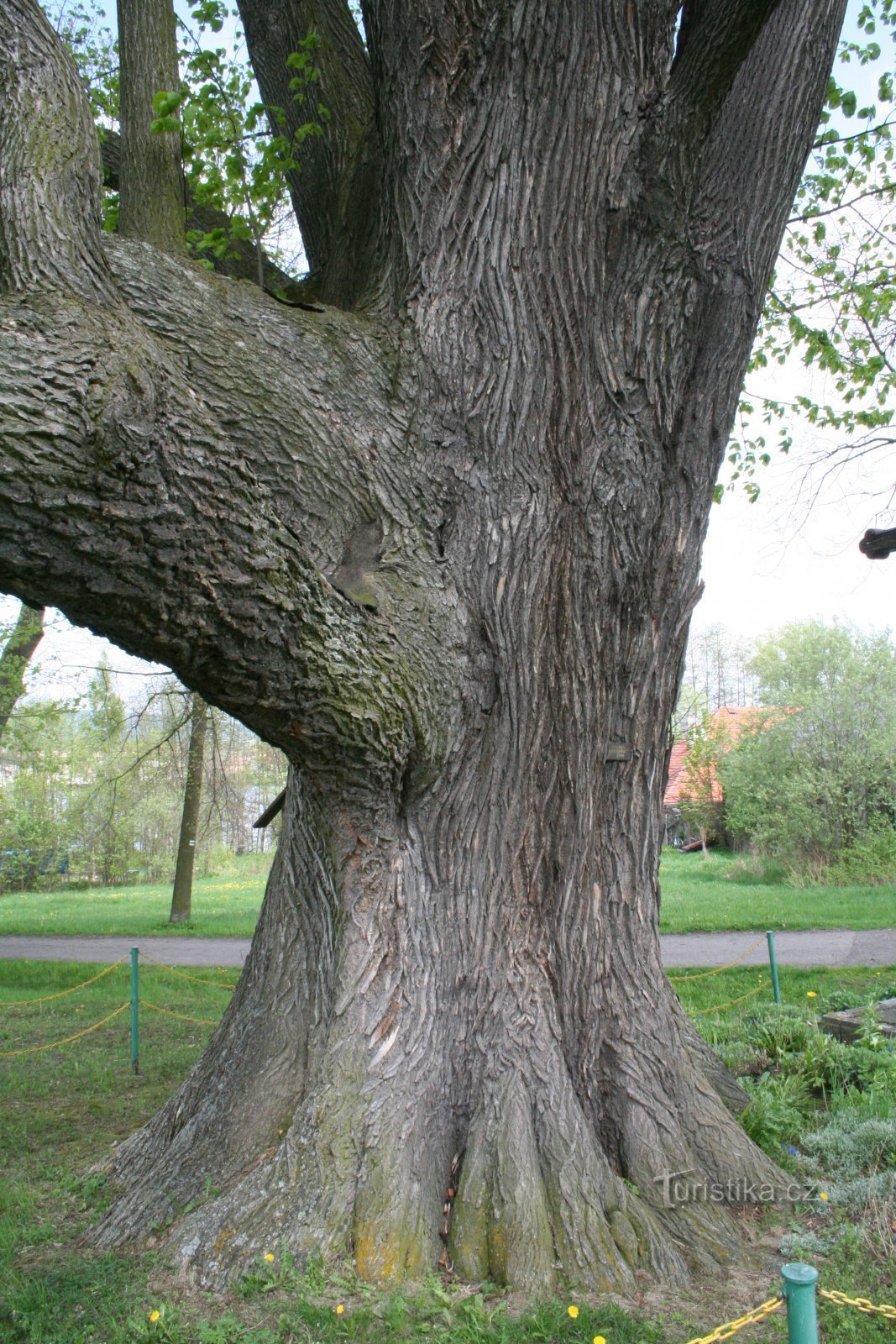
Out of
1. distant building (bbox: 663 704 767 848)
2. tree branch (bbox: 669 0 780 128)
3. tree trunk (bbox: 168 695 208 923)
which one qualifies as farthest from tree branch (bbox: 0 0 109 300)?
distant building (bbox: 663 704 767 848)

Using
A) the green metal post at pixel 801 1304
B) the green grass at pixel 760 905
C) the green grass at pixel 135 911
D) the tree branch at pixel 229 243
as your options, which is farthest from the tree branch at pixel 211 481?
the green grass at pixel 135 911

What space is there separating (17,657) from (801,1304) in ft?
54.7

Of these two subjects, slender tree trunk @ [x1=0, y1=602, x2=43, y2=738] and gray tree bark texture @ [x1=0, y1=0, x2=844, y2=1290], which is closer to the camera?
gray tree bark texture @ [x1=0, y1=0, x2=844, y2=1290]

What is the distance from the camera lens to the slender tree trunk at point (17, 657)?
15773 millimetres

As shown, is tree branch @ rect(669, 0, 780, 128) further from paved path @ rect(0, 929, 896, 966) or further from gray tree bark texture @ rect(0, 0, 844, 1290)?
paved path @ rect(0, 929, 896, 966)

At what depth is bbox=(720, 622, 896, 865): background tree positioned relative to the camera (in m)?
24.5

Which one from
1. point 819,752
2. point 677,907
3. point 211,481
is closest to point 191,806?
point 677,907

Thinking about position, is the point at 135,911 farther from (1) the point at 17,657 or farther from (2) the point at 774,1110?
(2) the point at 774,1110

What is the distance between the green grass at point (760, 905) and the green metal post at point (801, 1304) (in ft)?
31.1

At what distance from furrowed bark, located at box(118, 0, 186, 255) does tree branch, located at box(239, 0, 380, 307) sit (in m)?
0.86

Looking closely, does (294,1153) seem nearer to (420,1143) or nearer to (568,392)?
(420,1143)

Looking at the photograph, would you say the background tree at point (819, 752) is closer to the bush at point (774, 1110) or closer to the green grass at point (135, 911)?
the green grass at point (135, 911)

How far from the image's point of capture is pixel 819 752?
2597 centimetres

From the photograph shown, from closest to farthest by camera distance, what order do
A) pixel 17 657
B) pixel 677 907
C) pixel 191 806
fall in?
pixel 17 657 → pixel 191 806 → pixel 677 907
